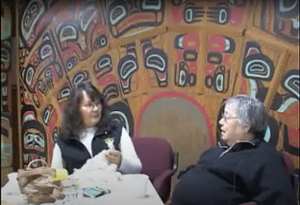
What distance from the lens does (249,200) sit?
2.00 meters

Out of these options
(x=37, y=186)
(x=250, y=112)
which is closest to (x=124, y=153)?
(x=37, y=186)

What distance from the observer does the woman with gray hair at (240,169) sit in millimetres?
1991

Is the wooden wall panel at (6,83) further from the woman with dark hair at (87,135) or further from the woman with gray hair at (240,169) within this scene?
the woman with gray hair at (240,169)

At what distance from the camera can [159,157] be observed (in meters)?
2.05

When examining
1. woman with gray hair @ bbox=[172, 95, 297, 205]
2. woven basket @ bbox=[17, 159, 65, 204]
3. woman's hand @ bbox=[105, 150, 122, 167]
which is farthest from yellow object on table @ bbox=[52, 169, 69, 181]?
woman with gray hair @ bbox=[172, 95, 297, 205]

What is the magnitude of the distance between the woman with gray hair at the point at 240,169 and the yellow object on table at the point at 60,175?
397 millimetres

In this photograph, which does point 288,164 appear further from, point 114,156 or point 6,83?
point 6,83

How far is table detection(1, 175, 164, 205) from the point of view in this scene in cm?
188

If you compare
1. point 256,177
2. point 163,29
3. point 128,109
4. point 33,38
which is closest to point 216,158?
point 256,177

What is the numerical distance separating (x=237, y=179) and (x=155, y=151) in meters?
0.30

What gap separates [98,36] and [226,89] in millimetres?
470

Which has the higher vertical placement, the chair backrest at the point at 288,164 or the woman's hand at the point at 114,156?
the woman's hand at the point at 114,156

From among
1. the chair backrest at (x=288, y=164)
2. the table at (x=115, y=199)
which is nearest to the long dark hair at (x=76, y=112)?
the table at (x=115, y=199)

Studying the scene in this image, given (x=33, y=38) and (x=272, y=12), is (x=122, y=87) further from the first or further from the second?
(x=272, y=12)
